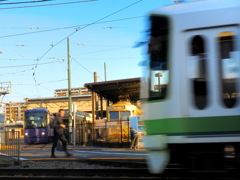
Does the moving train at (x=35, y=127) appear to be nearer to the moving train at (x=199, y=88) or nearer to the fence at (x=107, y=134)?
the fence at (x=107, y=134)

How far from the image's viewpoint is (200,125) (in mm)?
5371

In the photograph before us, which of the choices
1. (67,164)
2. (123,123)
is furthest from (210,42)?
(123,123)

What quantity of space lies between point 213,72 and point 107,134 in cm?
1462

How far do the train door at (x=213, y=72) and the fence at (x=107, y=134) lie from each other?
1252 cm

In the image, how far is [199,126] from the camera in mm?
5375

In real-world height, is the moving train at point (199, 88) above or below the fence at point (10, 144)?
above

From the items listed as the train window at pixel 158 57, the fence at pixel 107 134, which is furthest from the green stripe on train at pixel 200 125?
the fence at pixel 107 134

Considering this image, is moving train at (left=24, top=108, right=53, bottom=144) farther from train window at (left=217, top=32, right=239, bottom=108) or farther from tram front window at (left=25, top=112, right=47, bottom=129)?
train window at (left=217, top=32, right=239, bottom=108)

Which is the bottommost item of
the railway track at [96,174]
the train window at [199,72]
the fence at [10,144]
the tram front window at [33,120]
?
the railway track at [96,174]

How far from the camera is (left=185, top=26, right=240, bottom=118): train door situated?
210 inches

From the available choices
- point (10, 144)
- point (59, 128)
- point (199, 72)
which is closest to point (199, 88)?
point (199, 72)

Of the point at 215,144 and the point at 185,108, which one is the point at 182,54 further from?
the point at 215,144

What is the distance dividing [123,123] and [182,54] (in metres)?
13.3

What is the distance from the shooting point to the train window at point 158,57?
18.9 feet
